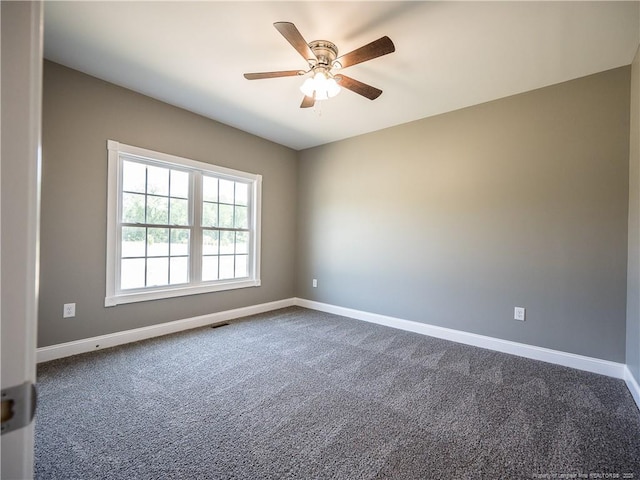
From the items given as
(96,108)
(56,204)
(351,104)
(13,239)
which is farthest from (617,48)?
(56,204)

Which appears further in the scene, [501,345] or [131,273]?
[131,273]

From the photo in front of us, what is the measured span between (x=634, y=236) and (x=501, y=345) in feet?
4.89

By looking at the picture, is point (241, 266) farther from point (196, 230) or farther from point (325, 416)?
point (325, 416)

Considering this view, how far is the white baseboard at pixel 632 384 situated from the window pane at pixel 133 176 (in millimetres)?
4774

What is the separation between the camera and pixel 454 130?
11.2 feet

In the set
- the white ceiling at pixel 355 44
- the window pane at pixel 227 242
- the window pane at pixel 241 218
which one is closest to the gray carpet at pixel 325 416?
the window pane at pixel 227 242

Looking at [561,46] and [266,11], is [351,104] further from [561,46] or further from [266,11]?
[561,46]

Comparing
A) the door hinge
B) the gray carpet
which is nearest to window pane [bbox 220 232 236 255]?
the gray carpet

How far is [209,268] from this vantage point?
12.8 ft

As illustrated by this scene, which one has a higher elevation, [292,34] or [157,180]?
[292,34]

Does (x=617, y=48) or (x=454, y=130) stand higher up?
(x=617, y=48)

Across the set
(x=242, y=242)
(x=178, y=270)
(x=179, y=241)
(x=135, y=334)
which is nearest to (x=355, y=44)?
(x=179, y=241)

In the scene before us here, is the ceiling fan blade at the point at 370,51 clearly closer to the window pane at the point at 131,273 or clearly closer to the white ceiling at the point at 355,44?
the white ceiling at the point at 355,44

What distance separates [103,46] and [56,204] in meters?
1.44
